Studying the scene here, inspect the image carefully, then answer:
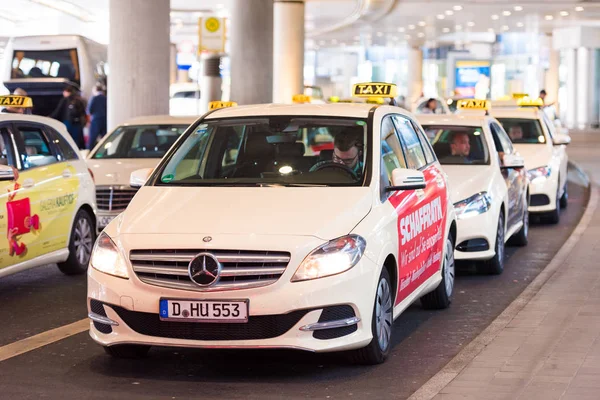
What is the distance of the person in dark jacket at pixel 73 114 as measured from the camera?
85.5 feet

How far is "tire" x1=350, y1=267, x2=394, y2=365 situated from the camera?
24.5 ft

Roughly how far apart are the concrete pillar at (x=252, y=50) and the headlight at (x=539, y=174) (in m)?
14.3

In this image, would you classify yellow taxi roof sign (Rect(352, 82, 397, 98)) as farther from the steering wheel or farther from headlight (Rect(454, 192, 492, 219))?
the steering wheel

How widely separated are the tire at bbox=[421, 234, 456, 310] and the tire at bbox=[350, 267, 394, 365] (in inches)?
79.1

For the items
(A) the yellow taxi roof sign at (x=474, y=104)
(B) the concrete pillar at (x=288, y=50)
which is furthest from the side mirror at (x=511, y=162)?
(B) the concrete pillar at (x=288, y=50)

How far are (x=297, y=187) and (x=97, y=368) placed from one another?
1.67 meters

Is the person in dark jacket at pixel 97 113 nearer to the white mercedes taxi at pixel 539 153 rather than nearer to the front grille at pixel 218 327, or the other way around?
the white mercedes taxi at pixel 539 153

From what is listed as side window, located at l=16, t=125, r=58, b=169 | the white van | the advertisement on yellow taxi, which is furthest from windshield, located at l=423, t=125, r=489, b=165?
the white van

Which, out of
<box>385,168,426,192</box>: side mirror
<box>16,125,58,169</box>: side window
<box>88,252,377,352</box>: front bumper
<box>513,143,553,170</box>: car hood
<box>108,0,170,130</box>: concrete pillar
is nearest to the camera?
<box>88,252,377,352</box>: front bumper

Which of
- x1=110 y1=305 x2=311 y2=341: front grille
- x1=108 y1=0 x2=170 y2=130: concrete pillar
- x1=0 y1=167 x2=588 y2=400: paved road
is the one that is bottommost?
x1=0 y1=167 x2=588 y2=400: paved road

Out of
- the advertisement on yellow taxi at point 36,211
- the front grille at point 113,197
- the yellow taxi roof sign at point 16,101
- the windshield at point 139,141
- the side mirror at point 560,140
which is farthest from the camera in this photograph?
the side mirror at point 560,140

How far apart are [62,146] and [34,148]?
1.55ft

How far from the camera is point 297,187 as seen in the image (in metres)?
7.93

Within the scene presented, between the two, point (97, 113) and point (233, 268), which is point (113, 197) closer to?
point (233, 268)
